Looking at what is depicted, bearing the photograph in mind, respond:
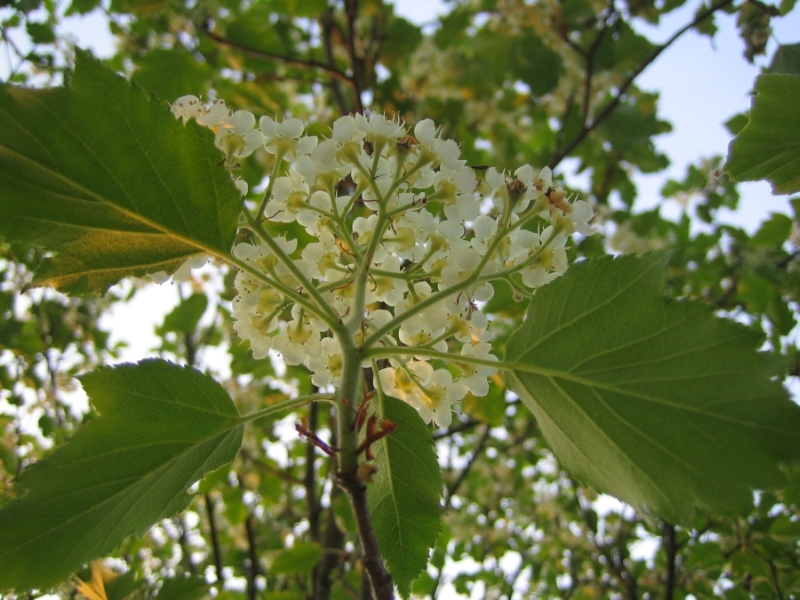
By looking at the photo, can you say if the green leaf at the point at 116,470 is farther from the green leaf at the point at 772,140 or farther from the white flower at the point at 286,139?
the green leaf at the point at 772,140

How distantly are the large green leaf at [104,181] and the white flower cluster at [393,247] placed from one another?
0.10 meters

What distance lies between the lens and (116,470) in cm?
93

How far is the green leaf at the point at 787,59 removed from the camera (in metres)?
1.98

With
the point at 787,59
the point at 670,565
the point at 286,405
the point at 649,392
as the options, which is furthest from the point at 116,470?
the point at 787,59

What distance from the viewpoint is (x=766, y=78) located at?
99 cm

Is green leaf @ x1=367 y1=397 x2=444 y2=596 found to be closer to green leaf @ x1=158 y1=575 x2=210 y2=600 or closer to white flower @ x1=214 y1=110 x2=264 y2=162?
white flower @ x1=214 y1=110 x2=264 y2=162

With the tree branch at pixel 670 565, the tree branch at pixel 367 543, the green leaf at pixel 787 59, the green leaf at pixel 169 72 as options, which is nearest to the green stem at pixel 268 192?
the tree branch at pixel 367 543

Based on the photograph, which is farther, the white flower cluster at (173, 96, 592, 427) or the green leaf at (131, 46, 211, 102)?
the green leaf at (131, 46, 211, 102)

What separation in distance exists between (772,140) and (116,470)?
1.20 meters

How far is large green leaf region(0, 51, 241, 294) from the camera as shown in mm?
836

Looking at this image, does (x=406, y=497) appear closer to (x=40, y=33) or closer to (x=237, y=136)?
(x=237, y=136)

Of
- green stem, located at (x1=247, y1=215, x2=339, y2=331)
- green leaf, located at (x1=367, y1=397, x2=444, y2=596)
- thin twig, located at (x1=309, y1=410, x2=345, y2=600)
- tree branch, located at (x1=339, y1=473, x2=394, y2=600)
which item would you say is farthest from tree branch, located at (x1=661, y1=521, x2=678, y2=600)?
green stem, located at (x1=247, y1=215, x2=339, y2=331)

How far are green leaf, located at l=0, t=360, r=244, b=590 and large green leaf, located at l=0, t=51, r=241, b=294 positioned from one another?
18 centimetres

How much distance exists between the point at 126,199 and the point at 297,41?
3333 mm
